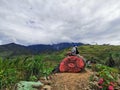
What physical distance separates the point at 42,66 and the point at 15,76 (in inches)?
87.4

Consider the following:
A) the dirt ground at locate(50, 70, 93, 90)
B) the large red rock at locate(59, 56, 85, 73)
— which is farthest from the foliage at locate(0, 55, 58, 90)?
the large red rock at locate(59, 56, 85, 73)

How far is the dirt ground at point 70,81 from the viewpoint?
10.6 m

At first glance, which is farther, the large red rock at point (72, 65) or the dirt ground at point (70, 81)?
the large red rock at point (72, 65)

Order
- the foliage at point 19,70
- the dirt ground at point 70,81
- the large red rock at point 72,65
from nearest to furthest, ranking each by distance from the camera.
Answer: the foliage at point 19,70 → the dirt ground at point 70,81 → the large red rock at point 72,65

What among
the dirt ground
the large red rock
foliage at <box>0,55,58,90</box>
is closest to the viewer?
foliage at <box>0,55,58,90</box>

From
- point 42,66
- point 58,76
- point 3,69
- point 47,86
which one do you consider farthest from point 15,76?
point 58,76

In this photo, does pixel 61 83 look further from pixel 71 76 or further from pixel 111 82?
pixel 111 82

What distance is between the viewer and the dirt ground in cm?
1065

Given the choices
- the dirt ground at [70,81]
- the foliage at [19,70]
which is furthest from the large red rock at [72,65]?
the foliage at [19,70]

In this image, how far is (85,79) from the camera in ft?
38.1

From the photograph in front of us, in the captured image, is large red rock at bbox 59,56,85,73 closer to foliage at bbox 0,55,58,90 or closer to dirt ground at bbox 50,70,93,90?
dirt ground at bbox 50,70,93,90

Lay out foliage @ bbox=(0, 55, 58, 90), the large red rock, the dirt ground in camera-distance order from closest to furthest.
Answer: foliage @ bbox=(0, 55, 58, 90) < the dirt ground < the large red rock

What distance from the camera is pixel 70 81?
36.9 feet

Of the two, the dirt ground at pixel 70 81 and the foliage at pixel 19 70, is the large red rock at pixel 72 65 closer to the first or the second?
the dirt ground at pixel 70 81
